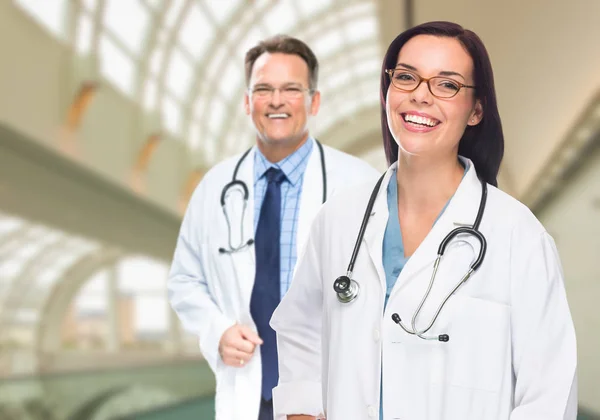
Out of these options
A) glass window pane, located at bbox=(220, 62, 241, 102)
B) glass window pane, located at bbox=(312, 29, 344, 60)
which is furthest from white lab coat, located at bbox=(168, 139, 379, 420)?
glass window pane, located at bbox=(312, 29, 344, 60)

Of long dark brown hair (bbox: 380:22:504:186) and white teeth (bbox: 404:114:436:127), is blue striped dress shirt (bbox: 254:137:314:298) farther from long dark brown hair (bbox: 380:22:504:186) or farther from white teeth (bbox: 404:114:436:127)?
white teeth (bbox: 404:114:436:127)

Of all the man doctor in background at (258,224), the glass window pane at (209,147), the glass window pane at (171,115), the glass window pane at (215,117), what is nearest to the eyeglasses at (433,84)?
the man doctor in background at (258,224)

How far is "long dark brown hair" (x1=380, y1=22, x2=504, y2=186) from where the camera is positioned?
1.57m

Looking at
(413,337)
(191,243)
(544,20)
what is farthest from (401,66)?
(544,20)

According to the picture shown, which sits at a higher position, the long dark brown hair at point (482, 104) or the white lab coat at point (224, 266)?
the long dark brown hair at point (482, 104)

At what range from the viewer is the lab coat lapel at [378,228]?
158 cm

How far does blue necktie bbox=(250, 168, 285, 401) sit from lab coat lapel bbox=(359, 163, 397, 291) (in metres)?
0.83

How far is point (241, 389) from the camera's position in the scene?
2422 millimetres

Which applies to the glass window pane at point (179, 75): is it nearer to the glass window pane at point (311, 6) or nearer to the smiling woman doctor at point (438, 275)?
the glass window pane at point (311, 6)

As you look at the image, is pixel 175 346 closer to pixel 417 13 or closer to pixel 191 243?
pixel 417 13

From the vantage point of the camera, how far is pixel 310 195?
256 cm

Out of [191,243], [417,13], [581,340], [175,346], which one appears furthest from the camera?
[175,346]

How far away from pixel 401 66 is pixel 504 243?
17.3 inches

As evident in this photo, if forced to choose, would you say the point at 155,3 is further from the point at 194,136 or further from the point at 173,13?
the point at 194,136
